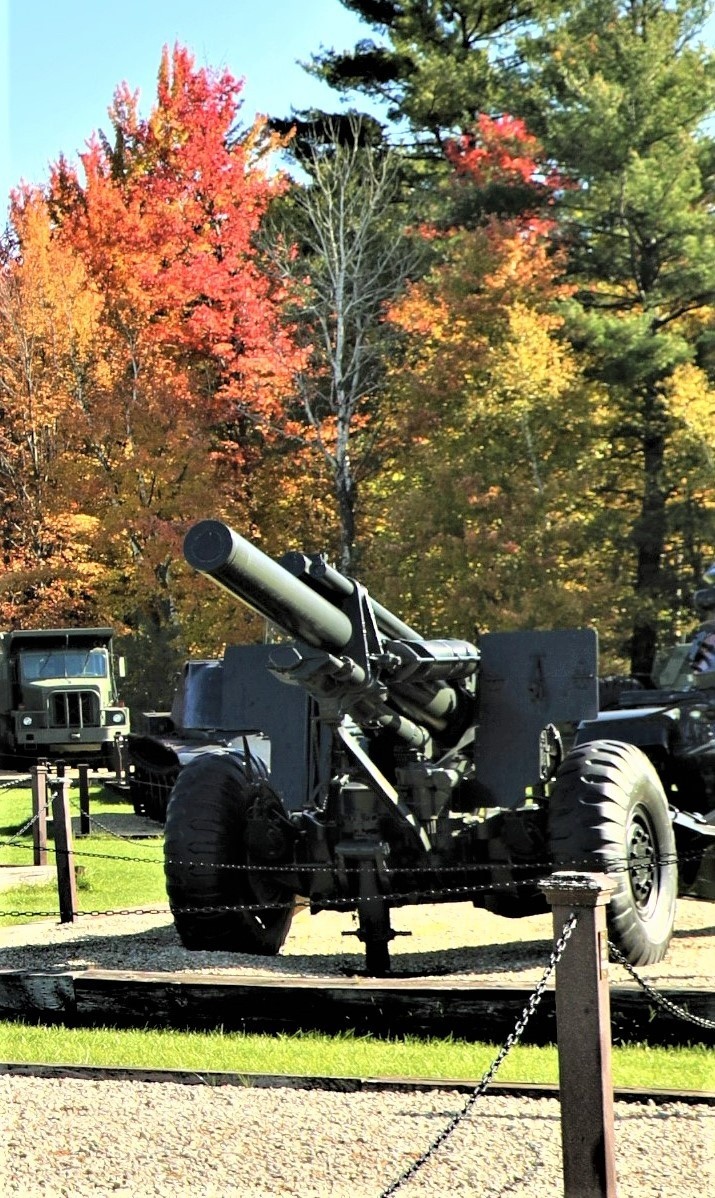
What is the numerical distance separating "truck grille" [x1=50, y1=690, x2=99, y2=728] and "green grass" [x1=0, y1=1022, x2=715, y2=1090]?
759 inches

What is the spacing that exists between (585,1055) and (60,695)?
22108mm

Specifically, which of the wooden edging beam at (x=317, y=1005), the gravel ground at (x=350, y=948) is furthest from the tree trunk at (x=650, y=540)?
the wooden edging beam at (x=317, y=1005)

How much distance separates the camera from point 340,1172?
5137mm

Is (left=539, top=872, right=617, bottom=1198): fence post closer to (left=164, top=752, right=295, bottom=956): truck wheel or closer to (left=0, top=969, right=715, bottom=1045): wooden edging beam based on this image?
(left=0, top=969, right=715, bottom=1045): wooden edging beam

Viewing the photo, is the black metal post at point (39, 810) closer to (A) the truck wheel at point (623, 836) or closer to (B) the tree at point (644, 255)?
(A) the truck wheel at point (623, 836)

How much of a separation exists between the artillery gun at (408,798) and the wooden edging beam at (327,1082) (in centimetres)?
244

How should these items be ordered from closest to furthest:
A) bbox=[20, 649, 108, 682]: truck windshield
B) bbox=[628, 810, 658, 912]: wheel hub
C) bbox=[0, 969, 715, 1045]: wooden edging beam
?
bbox=[0, 969, 715, 1045]: wooden edging beam < bbox=[628, 810, 658, 912]: wheel hub < bbox=[20, 649, 108, 682]: truck windshield

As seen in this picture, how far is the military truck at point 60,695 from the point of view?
85.4 feet

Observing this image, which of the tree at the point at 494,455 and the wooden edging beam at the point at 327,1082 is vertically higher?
the tree at the point at 494,455

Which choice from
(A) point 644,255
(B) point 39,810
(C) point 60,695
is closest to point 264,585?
(B) point 39,810

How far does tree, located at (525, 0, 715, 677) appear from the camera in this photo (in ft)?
84.0

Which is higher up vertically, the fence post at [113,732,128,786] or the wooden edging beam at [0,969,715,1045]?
the fence post at [113,732,128,786]

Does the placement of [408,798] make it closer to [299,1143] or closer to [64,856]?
[64,856]

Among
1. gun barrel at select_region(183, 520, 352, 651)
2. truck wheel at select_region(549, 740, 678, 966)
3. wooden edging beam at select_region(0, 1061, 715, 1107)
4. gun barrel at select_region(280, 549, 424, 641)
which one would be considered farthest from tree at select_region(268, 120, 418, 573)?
wooden edging beam at select_region(0, 1061, 715, 1107)
